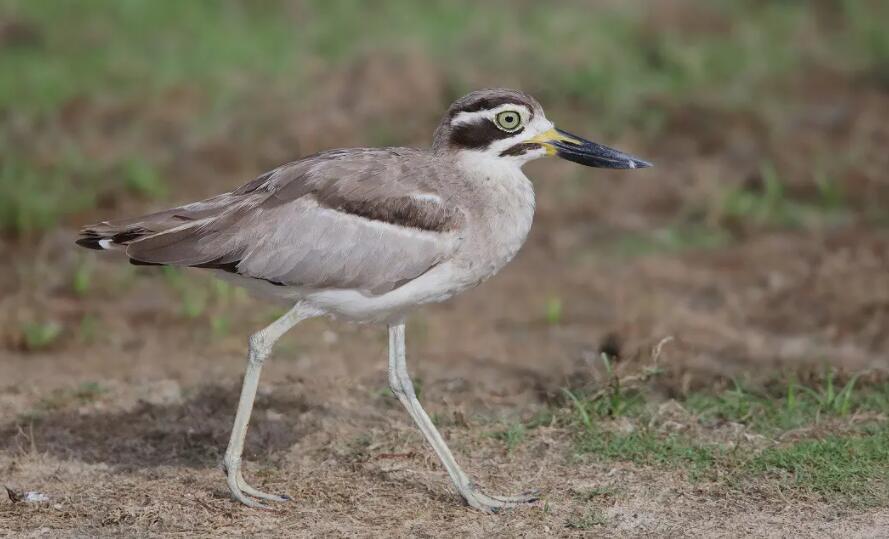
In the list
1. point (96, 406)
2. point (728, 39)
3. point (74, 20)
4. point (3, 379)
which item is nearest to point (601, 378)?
point (96, 406)

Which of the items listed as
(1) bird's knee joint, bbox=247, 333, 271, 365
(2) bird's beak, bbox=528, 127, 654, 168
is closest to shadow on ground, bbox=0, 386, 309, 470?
(1) bird's knee joint, bbox=247, 333, 271, 365

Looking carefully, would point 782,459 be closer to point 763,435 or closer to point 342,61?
point 763,435

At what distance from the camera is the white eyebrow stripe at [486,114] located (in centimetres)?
548

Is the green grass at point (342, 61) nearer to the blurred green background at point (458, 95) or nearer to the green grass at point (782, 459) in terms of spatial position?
the blurred green background at point (458, 95)

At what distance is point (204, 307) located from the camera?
25.2 feet

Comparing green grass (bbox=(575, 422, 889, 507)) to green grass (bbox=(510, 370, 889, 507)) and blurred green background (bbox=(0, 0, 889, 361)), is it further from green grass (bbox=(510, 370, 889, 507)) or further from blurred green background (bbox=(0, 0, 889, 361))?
blurred green background (bbox=(0, 0, 889, 361))

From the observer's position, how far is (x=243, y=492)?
5.36m

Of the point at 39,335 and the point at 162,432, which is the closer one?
the point at 162,432

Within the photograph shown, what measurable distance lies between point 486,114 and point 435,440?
4.22 ft

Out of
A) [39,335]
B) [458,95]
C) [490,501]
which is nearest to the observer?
[490,501]

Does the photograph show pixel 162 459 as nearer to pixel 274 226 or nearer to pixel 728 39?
pixel 274 226

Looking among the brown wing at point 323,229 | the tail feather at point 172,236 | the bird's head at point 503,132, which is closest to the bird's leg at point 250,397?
the brown wing at point 323,229

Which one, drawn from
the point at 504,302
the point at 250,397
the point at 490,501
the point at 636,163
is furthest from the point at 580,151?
the point at 504,302

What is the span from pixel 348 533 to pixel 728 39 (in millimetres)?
7837
